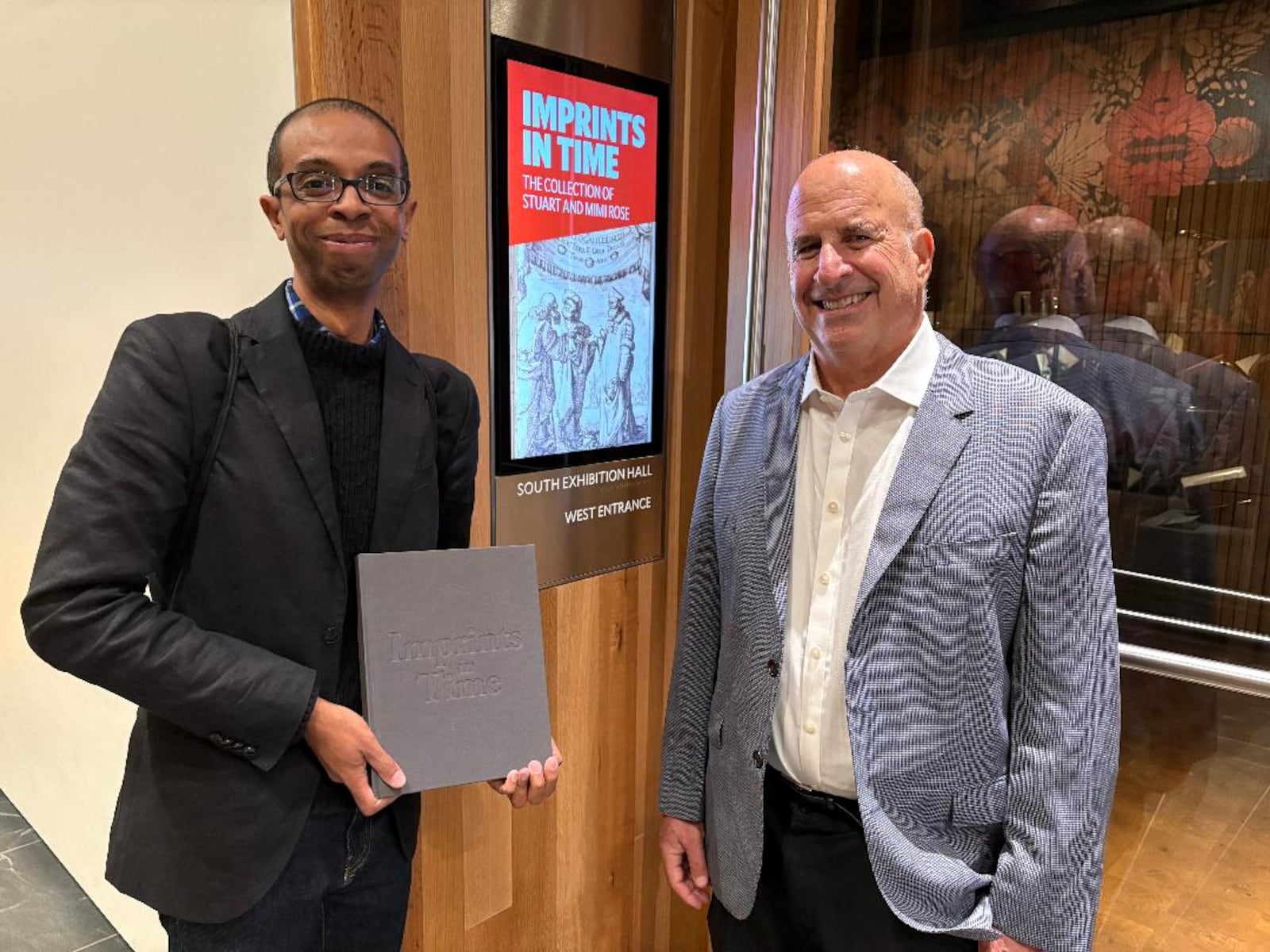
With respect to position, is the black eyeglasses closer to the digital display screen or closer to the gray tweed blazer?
the digital display screen

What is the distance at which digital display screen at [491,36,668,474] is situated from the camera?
1.77 m

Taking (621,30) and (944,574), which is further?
(621,30)

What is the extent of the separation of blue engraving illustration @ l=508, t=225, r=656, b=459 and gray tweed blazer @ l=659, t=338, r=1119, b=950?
0.84 m

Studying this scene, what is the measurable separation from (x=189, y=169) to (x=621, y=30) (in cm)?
90

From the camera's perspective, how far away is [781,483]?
54.7 inches

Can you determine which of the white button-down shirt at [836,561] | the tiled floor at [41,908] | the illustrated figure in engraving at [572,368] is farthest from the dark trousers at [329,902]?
the tiled floor at [41,908]

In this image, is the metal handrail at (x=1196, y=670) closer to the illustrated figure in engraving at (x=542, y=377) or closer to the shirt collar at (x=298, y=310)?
the illustrated figure in engraving at (x=542, y=377)

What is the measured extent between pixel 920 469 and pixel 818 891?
632 mm

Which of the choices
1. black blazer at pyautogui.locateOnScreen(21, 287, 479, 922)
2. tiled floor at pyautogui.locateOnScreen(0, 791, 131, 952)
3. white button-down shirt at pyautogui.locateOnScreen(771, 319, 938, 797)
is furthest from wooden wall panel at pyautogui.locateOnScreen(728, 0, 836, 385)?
tiled floor at pyautogui.locateOnScreen(0, 791, 131, 952)

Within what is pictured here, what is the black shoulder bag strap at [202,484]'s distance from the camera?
1.13m

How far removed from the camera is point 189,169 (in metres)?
1.72

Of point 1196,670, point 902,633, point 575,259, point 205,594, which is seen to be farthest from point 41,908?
point 1196,670

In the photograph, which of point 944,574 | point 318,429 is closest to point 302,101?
point 318,429

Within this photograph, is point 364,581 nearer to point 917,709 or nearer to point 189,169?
point 917,709
